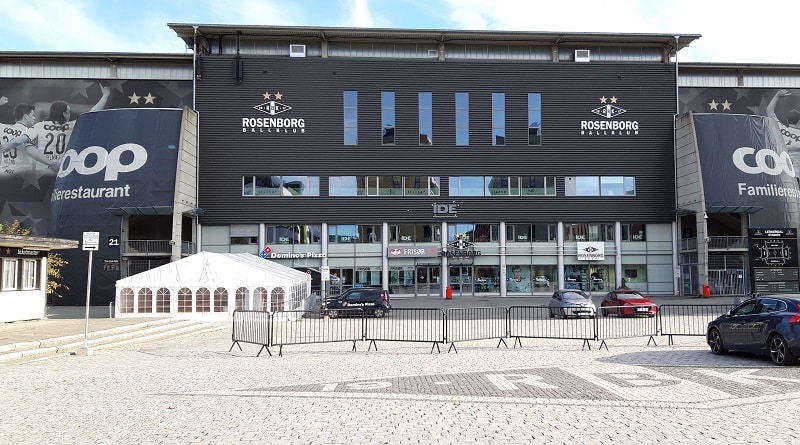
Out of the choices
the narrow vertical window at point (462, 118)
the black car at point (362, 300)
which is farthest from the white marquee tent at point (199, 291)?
the narrow vertical window at point (462, 118)

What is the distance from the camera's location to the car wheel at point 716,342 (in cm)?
1599

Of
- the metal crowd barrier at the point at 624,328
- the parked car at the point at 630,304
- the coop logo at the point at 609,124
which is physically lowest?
the metal crowd barrier at the point at 624,328

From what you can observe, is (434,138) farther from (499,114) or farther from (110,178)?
(110,178)

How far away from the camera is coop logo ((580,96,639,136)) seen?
51656 mm

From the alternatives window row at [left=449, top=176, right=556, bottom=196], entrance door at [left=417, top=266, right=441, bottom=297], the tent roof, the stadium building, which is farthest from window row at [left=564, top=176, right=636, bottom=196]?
the tent roof

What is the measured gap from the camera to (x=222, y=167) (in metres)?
50.0

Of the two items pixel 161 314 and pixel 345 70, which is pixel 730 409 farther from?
pixel 345 70

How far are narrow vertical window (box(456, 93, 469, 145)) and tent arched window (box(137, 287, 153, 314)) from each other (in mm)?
27318

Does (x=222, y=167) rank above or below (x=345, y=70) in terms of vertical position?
below

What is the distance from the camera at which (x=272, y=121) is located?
50500mm

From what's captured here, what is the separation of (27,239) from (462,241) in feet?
104

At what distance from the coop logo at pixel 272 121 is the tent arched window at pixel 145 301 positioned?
21871 millimetres

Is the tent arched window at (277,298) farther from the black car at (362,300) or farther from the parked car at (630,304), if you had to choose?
the parked car at (630,304)

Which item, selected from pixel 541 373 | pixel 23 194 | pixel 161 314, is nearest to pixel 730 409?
pixel 541 373
